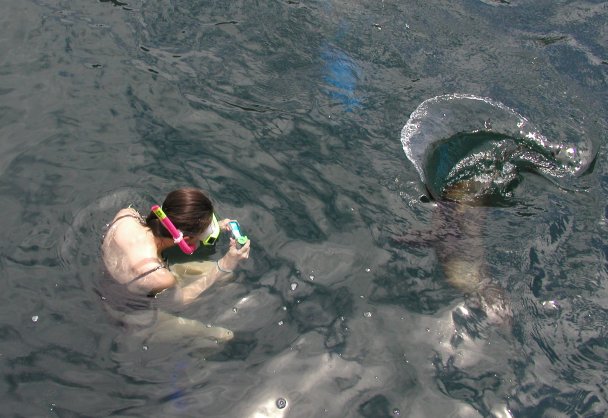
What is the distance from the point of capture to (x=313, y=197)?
500cm

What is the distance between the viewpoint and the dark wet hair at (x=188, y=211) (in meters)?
3.59

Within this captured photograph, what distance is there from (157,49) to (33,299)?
11.0 ft

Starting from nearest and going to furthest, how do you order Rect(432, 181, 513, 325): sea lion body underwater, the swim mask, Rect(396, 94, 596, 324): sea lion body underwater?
1. the swim mask
2. Rect(432, 181, 513, 325): sea lion body underwater
3. Rect(396, 94, 596, 324): sea lion body underwater

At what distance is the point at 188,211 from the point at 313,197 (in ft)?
5.37

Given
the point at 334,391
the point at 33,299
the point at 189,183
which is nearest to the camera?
the point at 334,391

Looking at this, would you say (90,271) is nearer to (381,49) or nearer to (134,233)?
(134,233)

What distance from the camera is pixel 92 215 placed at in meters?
4.56

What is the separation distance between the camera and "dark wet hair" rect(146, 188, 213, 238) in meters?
3.59

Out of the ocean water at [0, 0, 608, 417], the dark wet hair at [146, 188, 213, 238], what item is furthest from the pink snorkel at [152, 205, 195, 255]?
the ocean water at [0, 0, 608, 417]

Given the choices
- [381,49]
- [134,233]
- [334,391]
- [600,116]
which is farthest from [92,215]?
[600,116]

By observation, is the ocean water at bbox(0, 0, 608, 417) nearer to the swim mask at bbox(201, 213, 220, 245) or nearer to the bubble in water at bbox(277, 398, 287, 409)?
the bubble in water at bbox(277, 398, 287, 409)

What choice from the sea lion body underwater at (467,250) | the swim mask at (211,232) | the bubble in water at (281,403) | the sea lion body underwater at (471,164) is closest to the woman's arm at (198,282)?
the swim mask at (211,232)

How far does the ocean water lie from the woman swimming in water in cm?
35

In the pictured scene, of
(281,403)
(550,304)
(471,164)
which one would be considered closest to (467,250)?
(550,304)
